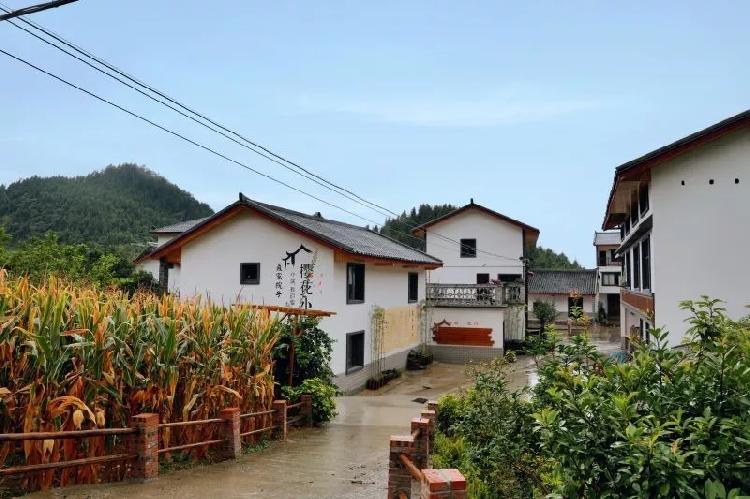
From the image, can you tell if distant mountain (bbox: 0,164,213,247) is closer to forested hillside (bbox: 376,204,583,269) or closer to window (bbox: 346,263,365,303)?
forested hillside (bbox: 376,204,583,269)

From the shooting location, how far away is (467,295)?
23.3 meters

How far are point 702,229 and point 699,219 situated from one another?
235 millimetres

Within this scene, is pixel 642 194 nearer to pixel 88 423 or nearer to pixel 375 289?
pixel 375 289

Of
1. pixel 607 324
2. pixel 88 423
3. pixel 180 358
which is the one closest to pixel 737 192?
pixel 180 358

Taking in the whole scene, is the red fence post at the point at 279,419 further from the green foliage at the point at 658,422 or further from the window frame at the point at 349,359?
the green foliage at the point at 658,422

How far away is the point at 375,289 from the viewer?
59.8ft

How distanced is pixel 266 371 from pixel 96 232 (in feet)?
152

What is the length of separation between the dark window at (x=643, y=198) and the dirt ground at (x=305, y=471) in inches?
330

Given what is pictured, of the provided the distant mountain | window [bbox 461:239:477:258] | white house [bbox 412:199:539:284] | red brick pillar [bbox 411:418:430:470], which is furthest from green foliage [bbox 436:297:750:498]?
the distant mountain

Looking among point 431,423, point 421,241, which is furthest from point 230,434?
point 421,241

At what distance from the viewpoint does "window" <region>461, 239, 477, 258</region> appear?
104ft

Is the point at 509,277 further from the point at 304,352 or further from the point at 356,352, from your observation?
the point at 304,352

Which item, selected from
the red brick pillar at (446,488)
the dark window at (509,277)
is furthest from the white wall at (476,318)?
the red brick pillar at (446,488)

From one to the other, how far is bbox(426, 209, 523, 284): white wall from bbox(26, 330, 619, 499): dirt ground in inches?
754
